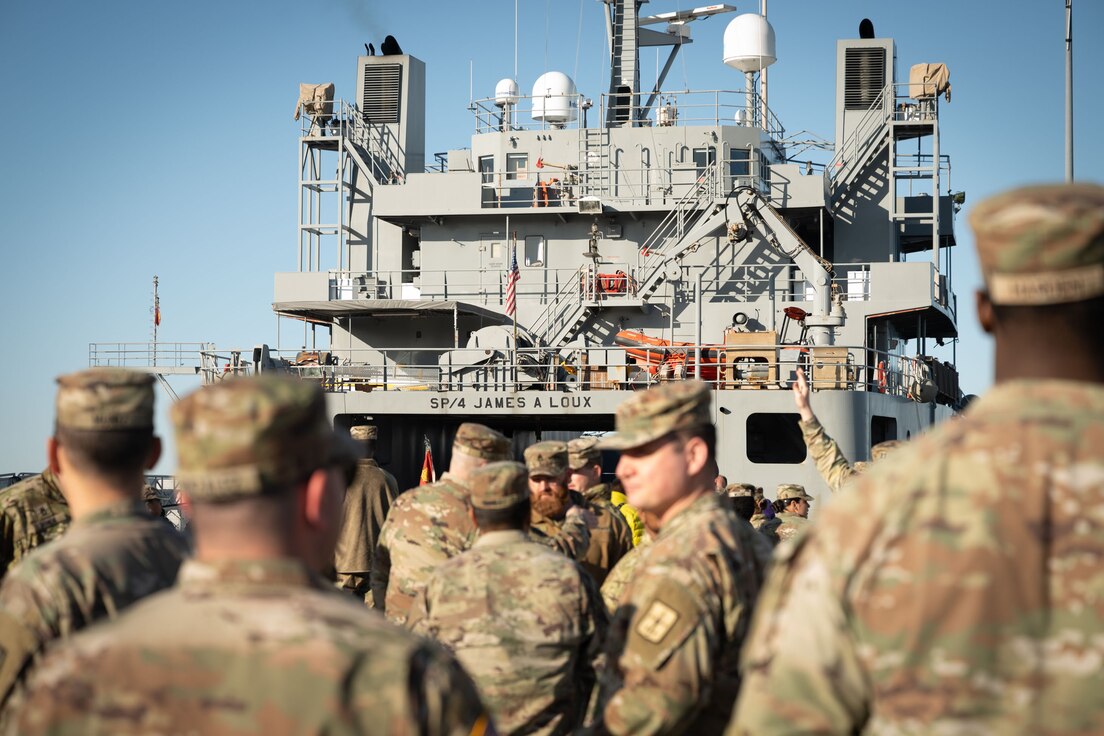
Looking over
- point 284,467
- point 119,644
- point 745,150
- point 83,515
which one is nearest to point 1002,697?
point 284,467

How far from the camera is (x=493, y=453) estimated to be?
6.73 m

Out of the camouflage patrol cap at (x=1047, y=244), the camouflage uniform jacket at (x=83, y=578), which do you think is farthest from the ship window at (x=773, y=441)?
the camouflage patrol cap at (x=1047, y=244)

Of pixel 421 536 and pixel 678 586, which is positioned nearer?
pixel 678 586

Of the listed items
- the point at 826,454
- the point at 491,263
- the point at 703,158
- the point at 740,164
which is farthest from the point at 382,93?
the point at 826,454

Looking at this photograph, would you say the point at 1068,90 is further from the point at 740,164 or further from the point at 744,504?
the point at 744,504

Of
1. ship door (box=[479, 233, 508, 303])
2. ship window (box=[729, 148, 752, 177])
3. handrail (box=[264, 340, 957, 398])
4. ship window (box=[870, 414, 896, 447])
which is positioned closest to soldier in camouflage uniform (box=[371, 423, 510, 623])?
handrail (box=[264, 340, 957, 398])

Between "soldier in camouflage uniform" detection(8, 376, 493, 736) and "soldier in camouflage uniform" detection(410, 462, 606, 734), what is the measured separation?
1.93 m

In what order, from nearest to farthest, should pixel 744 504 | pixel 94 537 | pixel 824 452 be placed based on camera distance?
1. pixel 94 537
2. pixel 824 452
3. pixel 744 504

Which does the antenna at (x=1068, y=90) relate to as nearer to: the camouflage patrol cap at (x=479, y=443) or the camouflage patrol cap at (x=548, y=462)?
the camouflage patrol cap at (x=548, y=462)

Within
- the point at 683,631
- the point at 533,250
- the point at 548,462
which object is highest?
the point at 533,250

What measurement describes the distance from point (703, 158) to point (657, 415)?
20075mm

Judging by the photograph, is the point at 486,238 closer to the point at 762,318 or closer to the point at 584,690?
the point at 762,318

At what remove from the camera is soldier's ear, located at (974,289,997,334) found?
2.37 metres

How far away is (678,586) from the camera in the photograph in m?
3.62
